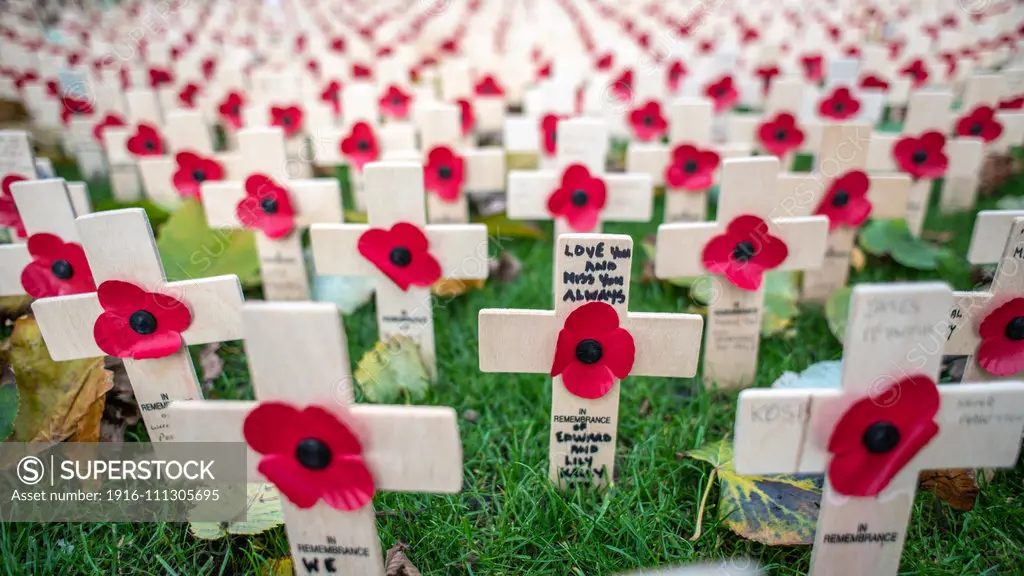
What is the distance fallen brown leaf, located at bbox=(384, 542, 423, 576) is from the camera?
1.59m

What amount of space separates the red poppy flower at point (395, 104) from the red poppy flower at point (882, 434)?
11.7ft

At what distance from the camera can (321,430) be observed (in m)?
1.32

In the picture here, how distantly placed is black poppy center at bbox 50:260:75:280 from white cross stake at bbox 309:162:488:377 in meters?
0.71

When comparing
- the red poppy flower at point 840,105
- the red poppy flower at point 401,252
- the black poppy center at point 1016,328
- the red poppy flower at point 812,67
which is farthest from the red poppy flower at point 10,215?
the red poppy flower at point 812,67

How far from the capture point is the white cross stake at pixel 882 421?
125 centimetres

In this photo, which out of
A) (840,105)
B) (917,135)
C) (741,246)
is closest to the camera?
(741,246)

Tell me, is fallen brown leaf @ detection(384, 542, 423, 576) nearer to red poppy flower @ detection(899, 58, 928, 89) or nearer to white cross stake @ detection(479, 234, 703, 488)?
white cross stake @ detection(479, 234, 703, 488)

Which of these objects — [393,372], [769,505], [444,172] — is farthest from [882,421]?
[444,172]

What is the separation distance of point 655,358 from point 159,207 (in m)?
2.53

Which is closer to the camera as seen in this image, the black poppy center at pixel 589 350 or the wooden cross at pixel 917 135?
the black poppy center at pixel 589 350

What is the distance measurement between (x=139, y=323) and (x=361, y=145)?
73.8 inches

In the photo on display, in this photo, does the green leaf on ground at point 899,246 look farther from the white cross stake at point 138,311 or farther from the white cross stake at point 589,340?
the white cross stake at point 138,311

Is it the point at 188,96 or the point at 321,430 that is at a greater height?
the point at 188,96

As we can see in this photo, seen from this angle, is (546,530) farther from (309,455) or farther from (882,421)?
(882,421)
